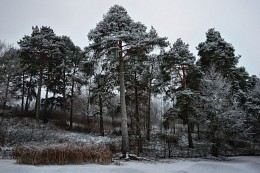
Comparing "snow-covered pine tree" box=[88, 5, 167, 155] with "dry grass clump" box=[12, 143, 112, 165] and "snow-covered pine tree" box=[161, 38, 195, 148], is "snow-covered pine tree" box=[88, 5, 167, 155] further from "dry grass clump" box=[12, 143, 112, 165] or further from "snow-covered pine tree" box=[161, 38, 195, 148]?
"snow-covered pine tree" box=[161, 38, 195, 148]

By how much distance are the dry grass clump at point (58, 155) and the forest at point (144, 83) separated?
0.62 meters

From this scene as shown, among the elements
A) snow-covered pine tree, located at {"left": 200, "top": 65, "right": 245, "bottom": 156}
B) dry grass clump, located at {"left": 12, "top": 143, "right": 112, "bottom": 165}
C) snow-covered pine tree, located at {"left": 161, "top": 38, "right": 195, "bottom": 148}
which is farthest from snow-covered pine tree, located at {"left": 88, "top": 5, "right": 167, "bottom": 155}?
snow-covered pine tree, located at {"left": 200, "top": 65, "right": 245, "bottom": 156}

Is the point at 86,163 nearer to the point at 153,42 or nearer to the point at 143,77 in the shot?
the point at 153,42

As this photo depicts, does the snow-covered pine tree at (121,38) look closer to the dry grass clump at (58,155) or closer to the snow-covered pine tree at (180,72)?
the dry grass clump at (58,155)

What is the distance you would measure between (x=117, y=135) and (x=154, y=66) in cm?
955

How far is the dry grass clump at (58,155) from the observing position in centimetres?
1234

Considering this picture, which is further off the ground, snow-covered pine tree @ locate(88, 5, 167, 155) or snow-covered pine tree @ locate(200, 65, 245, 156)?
snow-covered pine tree @ locate(88, 5, 167, 155)

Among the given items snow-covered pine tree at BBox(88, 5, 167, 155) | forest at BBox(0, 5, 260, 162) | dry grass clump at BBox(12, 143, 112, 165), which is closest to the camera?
dry grass clump at BBox(12, 143, 112, 165)

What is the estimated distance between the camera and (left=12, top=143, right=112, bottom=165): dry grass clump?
12336 millimetres

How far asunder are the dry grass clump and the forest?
619 millimetres

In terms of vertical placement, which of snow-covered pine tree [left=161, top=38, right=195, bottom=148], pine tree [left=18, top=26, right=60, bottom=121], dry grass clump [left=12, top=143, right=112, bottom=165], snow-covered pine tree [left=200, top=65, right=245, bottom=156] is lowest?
dry grass clump [left=12, top=143, right=112, bottom=165]

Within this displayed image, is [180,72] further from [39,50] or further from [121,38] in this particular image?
[39,50]

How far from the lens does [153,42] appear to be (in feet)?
56.9

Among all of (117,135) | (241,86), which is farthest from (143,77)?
(241,86)
